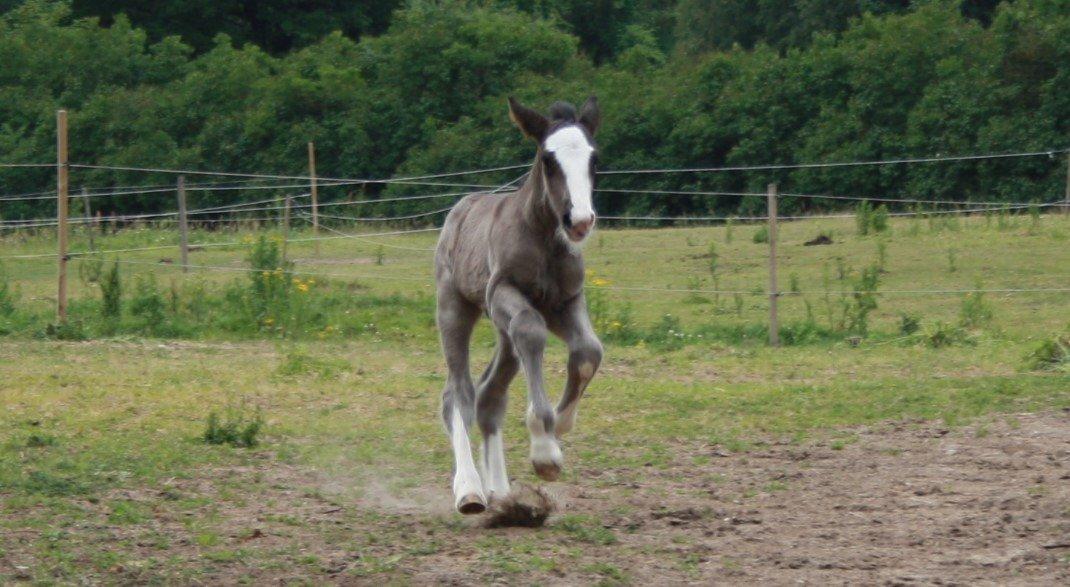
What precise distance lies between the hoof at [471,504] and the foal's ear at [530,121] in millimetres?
1788

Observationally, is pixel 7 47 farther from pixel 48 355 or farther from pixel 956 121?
pixel 48 355

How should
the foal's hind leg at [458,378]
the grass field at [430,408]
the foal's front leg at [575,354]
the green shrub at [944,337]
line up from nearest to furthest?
the grass field at [430,408] → the foal's front leg at [575,354] → the foal's hind leg at [458,378] → the green shrub at [944,337]

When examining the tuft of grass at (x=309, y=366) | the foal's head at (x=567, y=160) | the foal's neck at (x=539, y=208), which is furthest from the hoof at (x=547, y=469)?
the tuft of grass at (x=309, y=366)

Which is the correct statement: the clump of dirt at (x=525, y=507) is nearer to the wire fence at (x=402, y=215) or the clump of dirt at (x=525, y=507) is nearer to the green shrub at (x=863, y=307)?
the wire fence at (x=402, y=215)

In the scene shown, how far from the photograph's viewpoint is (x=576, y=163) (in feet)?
22.3

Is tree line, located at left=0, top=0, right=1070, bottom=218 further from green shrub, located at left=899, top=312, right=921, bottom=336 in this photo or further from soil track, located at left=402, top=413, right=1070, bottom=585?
soil track, located at left=402, top=413, right=1070, bottom=585

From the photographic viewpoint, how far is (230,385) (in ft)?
38.4

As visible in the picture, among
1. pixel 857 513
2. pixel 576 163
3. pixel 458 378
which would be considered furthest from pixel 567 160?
pixel 857 513

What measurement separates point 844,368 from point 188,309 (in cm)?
778

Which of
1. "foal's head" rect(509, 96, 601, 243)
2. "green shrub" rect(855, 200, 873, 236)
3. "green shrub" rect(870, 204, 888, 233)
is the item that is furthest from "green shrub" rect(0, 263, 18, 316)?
"green shrub" rect(870, 204, 888, 233)

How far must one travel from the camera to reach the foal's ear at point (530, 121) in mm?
7105

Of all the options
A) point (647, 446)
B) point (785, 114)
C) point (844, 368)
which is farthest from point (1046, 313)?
point (785, 114)

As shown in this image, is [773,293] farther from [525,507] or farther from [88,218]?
[88,218]

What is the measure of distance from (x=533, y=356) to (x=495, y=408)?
972 millimetres
